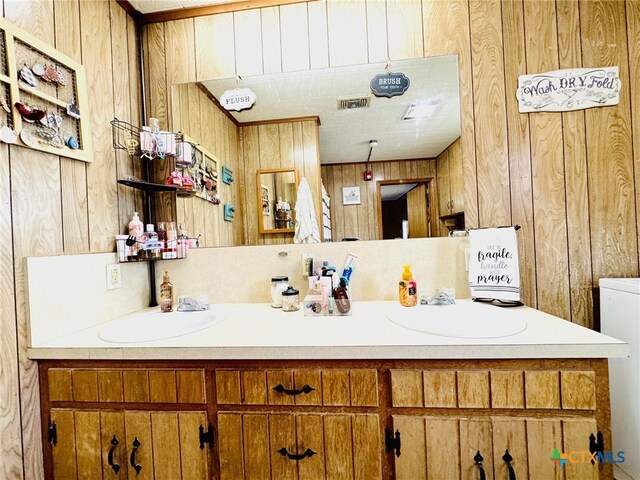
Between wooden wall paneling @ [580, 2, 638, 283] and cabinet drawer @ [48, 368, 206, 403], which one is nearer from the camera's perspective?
cabinet drawer @ [48, 368, 206, 403]

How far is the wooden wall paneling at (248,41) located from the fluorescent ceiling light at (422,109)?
0.82 m

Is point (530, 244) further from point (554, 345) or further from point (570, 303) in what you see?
Answer: point (554, 345)

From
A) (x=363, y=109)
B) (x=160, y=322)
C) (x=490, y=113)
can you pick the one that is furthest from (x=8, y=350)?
(x=490, y=113)

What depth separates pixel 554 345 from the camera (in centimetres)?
86

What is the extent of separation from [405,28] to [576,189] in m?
1.17

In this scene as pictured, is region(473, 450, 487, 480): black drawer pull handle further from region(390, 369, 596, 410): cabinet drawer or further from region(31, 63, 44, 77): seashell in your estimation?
region(31, 63, 44, 77): seashell

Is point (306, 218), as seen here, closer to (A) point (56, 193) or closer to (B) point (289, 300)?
(B) point (289, 300)

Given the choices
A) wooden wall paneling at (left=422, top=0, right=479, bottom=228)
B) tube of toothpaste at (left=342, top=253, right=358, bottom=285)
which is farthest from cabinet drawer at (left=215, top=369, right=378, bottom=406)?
wooden wall paneling at (left=422, top=0, right=479, bottom=228)

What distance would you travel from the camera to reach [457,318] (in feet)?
4.15

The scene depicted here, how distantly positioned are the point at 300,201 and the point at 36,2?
4.19 feet

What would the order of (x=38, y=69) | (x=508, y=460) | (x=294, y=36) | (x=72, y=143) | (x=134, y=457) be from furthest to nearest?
(x=294, y=36)
(x=72, y=143)
(x=38, y=69)
(x=134, y=457)
(x=508, y=460)

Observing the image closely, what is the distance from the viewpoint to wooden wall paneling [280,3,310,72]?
5.14ft

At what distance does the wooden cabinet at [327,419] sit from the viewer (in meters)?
0.87

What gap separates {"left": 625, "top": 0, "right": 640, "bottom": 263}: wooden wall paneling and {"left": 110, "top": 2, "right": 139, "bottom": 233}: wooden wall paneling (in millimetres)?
2518
